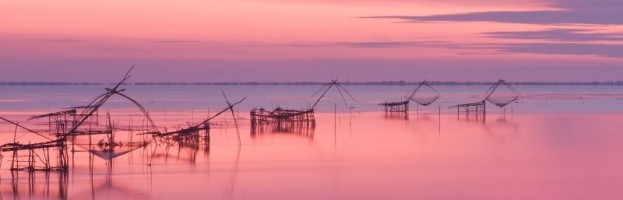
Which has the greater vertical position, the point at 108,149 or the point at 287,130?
the point at 287,130

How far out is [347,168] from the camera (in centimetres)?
1717

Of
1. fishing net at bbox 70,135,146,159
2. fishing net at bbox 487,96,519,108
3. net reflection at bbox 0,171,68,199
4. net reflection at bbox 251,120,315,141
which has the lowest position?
net reflection at bbox 0,171,68,199

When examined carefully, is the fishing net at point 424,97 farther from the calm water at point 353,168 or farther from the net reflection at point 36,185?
the net reflection at point 36,185

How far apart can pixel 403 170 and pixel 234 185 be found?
3463 millimetres

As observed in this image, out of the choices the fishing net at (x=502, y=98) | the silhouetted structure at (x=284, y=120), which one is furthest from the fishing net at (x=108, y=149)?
the fishing net at (x=502, y=98)

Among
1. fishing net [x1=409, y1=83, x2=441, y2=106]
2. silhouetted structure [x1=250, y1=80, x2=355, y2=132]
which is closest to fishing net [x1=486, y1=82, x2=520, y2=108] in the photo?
fishing net [x1=409, y1=83, x2=441, y2=106]

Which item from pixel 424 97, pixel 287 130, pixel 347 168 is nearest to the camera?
pixel 347 168

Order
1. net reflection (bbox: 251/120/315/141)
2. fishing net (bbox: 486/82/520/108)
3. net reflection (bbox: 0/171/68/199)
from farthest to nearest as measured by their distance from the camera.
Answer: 1. fishing net (bbox: 486/82/520/108)
2. net reflection (bbox: 251/120/315/141)
3. net reflection (bbox: 0/171/68/199)

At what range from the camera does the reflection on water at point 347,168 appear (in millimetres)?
14055

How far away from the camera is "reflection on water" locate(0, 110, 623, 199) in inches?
553

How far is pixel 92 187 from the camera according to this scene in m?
14.5

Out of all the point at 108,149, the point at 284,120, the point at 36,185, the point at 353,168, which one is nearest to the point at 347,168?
the point at 353,168

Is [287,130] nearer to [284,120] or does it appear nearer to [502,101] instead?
[284,120]

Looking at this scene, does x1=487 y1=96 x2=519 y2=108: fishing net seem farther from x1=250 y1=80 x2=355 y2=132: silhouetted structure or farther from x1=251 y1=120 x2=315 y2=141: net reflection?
x1=251 y1=120 x2=315 y2=141: net reflection
